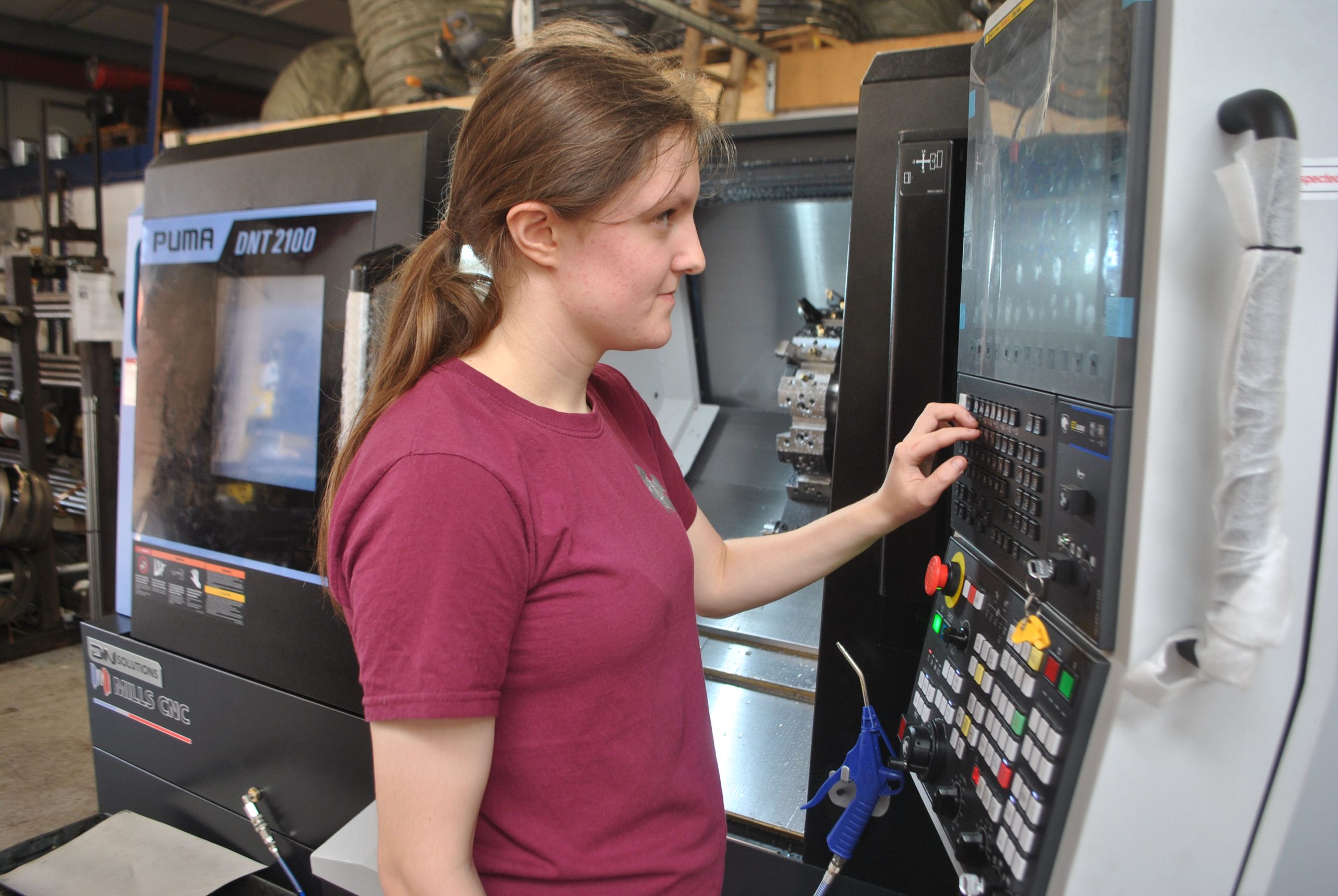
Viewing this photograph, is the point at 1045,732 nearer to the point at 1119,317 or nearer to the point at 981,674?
the point at 981,674

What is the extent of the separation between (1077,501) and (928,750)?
1.11 feet

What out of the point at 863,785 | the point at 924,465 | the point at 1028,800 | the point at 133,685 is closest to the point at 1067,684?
the point at 1028,800

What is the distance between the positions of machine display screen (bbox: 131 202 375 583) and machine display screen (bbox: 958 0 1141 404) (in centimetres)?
104

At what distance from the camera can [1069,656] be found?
0.66 m

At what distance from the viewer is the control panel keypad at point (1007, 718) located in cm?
64

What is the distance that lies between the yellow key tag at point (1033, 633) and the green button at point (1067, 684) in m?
0.04

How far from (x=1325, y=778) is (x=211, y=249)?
1.89 metres

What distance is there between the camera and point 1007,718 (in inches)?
28.7

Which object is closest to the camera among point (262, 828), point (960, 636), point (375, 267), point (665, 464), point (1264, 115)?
point (1264, 115)

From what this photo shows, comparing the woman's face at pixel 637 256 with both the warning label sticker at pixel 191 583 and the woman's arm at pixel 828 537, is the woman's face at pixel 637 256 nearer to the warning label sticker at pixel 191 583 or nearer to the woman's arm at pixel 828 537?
the woman's arm at pixel 828 537

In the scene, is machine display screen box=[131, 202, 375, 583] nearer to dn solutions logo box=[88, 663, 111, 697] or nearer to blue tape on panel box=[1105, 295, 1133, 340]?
dn solutions logo box=[88, 663, 111, 697]

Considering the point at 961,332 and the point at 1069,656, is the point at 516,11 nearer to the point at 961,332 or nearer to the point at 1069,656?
the point at 961,332

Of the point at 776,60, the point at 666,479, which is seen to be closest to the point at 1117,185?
the point at 666,479

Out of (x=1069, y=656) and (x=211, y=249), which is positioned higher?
(x=211, y=249)
